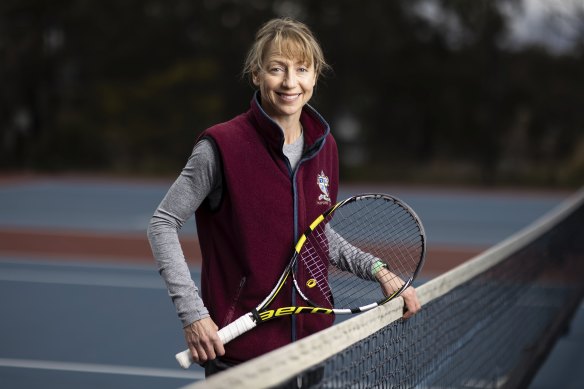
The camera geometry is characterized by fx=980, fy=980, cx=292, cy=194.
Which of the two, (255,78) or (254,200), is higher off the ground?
(255,78)

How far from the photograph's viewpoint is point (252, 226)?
2.46m

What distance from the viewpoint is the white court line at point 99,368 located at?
552 cm

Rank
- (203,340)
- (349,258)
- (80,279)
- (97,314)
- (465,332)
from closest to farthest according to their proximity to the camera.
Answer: (203,340) < (349,258) < (465,332) < (97,314) < (80,279)

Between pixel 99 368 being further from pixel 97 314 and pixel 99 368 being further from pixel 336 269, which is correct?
pixel 336 269

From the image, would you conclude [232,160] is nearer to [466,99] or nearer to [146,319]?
[146,319]

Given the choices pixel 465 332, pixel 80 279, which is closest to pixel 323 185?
pixel 465 332

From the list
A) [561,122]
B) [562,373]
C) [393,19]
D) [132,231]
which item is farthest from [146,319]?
[393,19]

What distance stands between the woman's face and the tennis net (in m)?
0.56

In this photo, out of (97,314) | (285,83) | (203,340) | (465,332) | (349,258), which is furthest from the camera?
(97,314)

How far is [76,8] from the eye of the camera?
33.8 metres

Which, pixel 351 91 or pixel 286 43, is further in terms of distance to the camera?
pixel 351 91

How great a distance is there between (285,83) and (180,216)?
1.38 ft

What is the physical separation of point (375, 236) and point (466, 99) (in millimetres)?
27840

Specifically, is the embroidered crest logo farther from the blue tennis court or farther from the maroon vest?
the blue tennis court
